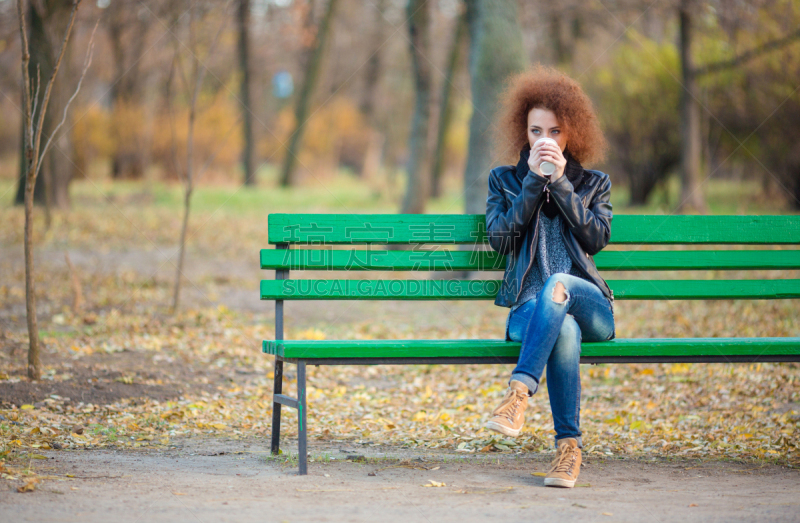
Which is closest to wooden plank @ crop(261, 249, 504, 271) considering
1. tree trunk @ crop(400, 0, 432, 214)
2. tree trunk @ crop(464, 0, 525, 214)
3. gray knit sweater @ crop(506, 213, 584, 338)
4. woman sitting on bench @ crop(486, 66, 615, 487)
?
woman sitting on bench @ crop(486, 66, 615, 487)

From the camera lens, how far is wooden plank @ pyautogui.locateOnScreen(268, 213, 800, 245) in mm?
3508

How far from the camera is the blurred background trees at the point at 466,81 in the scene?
37.7 feet

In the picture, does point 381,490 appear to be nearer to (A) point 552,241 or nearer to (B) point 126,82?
(A) point 552,241

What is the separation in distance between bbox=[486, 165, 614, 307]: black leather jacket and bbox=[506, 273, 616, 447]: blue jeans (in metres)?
0.18

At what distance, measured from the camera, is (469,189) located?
8273mm

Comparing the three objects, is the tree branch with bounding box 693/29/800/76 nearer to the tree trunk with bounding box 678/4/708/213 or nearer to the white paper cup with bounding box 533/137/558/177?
the tree trunk with bounding box 678/4/708/213

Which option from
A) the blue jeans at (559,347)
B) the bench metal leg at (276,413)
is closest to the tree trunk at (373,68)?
the bench metal leg at (276,413)

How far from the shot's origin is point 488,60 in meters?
8.01

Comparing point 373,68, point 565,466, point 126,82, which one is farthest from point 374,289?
point 373,68

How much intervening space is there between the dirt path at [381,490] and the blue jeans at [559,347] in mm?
325

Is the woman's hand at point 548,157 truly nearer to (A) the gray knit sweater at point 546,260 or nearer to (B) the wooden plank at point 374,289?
(A) the gray knit sweater at point 546,260

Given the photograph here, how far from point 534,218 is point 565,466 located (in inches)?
41.6

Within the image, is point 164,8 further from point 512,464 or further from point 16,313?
point 512,464

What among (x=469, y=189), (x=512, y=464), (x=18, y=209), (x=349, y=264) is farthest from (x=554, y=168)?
(x=18, y=209)
